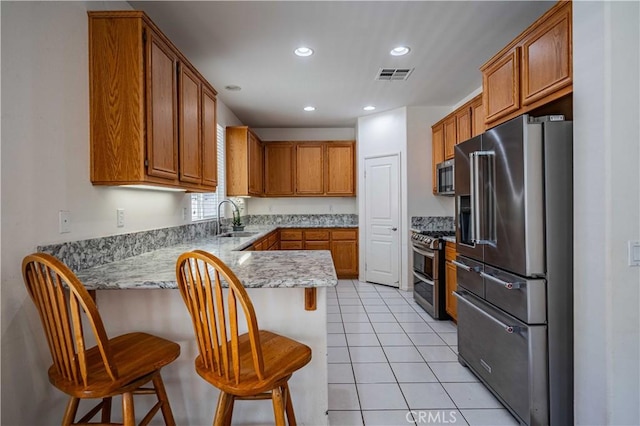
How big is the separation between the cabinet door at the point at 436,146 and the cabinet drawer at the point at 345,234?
4.95 ft

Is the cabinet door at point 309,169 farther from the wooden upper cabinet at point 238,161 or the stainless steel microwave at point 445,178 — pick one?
the stainless steel microwave at point 445,178

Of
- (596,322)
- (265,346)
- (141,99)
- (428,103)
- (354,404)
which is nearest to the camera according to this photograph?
(265,346)

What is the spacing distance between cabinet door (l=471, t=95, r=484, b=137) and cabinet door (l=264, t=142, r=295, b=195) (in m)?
3.07

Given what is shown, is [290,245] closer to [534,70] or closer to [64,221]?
[64,221]

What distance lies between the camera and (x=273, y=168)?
5746 mm

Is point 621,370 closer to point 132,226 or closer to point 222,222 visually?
point 132,226

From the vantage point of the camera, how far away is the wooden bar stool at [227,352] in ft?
3.80

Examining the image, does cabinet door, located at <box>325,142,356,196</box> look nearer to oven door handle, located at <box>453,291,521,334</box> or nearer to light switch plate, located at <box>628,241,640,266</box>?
oven door handle, located at <box>453,291,521,334</box>

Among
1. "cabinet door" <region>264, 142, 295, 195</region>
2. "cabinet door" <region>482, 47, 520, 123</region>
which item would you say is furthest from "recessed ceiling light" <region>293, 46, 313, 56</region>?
"cabinet door" <region>264, 142, 295, 195</region>

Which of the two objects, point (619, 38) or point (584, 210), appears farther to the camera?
point (584, 210)

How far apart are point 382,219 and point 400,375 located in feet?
9.39

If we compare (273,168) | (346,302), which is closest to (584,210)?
(346,302)

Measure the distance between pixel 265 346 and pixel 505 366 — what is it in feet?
4.78

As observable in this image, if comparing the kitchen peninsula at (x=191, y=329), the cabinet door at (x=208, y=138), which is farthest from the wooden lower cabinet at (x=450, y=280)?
the cabinet door at (x=208, y=138)
